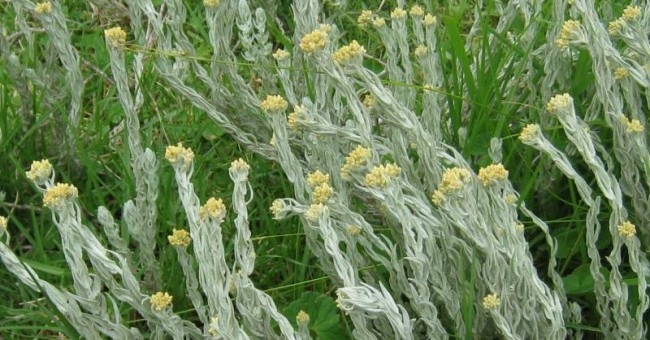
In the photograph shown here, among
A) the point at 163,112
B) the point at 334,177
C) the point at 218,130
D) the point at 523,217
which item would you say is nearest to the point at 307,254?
the point at 334,177

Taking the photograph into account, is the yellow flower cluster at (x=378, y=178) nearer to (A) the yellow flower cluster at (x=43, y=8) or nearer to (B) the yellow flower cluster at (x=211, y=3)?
(B) the yellow flower cluster at (x=211, y=3)

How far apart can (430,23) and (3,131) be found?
126cm

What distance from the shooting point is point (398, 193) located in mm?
1931

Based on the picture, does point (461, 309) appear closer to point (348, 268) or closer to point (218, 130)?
point (348, 268)

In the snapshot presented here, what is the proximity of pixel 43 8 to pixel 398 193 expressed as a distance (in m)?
1.19

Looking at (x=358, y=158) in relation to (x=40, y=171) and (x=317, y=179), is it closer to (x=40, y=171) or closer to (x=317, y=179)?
(x=317, y=179)

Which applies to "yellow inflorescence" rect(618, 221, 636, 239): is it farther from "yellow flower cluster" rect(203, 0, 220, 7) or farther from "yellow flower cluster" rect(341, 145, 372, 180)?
"yellow flower cluster" rect(203, 0, 220, 7)

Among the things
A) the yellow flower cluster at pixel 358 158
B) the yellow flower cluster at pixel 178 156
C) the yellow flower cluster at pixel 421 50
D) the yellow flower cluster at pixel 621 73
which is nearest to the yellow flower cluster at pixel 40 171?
the yellow flower cluster at pixel 178 156

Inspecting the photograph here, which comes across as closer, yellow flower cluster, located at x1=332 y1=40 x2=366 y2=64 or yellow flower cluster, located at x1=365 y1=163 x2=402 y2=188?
yellow flower cluster, located at x1=365 y1=163 x2=402 y2=188

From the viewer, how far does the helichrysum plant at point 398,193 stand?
1.97m

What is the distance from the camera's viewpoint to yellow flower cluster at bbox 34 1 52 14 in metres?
2.60

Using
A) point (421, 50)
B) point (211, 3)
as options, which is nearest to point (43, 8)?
point (211, 3)

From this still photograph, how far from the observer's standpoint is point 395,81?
2600 millimetres

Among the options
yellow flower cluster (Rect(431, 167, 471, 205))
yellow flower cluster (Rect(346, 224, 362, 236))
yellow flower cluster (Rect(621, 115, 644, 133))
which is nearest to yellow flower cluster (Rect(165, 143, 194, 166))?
yellow flower cluster (Rect(346, 224, 362, 236))
